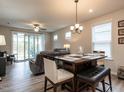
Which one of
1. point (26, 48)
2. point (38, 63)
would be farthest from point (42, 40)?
point (38, 63)

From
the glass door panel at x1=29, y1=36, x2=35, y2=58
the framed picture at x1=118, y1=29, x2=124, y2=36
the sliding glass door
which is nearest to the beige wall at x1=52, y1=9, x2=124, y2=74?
the framed picture at x1=118, y1=29, x2=124, y2=36

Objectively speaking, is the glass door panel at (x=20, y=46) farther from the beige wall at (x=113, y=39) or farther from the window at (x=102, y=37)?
the window at (x=102, y=37)

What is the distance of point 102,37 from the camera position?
4.68 m

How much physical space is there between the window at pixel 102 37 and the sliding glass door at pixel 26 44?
535cm

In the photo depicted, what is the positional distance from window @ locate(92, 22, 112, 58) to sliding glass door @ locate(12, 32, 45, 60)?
210 inches

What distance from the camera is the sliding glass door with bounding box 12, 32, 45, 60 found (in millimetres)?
7676

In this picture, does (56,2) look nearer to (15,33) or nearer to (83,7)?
(83,7)

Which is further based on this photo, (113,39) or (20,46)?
(20,46)

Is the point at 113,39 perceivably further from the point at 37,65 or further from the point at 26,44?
the point at 26,44

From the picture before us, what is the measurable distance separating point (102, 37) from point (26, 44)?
612cm

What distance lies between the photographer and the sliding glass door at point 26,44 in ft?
25.2

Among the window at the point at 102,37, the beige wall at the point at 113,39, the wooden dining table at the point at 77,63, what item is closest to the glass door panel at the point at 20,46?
the beige wall at the point at 113,39

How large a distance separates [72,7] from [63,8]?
14.2 inches

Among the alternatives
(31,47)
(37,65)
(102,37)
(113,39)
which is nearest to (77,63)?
(37,65)
